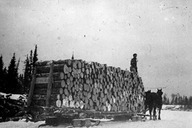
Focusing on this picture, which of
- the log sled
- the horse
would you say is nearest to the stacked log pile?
the log sled

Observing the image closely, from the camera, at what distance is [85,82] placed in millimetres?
11055

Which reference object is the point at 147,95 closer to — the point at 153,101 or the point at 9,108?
the point at 153,101

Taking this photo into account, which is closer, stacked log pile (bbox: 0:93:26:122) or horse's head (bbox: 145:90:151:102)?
stacked log pile (bbox: 0:93:26:122)

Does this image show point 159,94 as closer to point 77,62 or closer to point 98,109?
point 98,109

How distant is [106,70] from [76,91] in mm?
2855

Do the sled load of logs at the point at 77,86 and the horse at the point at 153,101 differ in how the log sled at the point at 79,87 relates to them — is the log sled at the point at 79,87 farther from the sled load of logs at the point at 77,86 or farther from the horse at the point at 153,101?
the horse at the point at 153,101

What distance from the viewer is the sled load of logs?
9.74m

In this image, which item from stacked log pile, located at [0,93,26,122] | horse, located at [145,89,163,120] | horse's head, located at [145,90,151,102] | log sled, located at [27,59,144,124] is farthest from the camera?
horse's head, located at [145,90,151,102]

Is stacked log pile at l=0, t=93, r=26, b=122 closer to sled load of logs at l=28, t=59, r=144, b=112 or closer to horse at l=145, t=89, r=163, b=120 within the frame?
sled load of logs at l=28, t=59, r=144, b=112

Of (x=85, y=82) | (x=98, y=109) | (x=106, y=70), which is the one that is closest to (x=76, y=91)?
(x=85, y=82)

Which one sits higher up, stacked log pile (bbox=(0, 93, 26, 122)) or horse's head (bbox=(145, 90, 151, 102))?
horse's head (bbox=(145, 90, 151, 102))

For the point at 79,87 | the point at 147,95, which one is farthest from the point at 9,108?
the point at 147,95

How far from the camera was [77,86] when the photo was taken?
10469 millimetres

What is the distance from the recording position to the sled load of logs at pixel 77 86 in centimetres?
974
